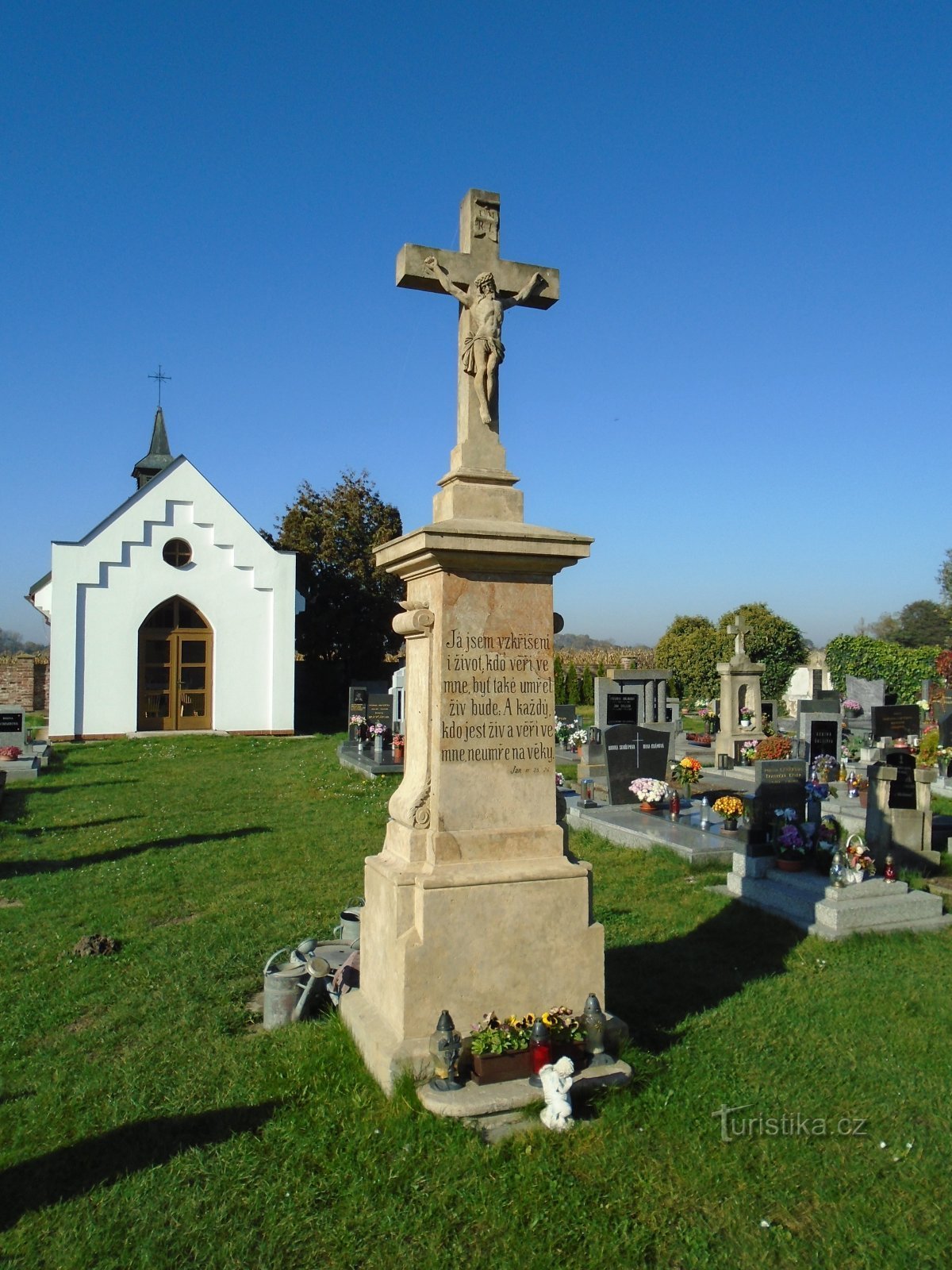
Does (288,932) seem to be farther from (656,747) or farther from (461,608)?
(656,747)

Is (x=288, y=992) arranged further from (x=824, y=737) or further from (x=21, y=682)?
(x=21, y=682)

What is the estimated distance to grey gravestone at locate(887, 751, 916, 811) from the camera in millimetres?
8977

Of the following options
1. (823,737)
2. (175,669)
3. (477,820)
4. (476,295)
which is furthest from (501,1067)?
(175,669)

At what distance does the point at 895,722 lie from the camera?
1559 cm

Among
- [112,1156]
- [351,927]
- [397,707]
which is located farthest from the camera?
[397,707]

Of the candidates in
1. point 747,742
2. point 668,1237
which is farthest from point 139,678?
point 668,1237

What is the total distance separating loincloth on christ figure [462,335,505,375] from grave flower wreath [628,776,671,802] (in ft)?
26.2

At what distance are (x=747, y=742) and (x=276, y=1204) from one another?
16.1 meters

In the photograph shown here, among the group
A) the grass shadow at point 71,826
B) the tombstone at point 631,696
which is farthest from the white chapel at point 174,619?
the grass shadow at point 71,826

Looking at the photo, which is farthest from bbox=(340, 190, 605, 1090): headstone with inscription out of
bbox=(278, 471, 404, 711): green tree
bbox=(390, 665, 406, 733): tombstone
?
bbox=(278, 471, 404, 711): green tree

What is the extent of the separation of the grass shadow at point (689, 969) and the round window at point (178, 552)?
20681 millimetres

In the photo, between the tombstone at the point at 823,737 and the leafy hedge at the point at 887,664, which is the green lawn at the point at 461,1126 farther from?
the leafy hedge at the point at 887,664

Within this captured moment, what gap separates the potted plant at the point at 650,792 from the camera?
38.3 feet

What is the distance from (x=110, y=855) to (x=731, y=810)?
22.3 feet
